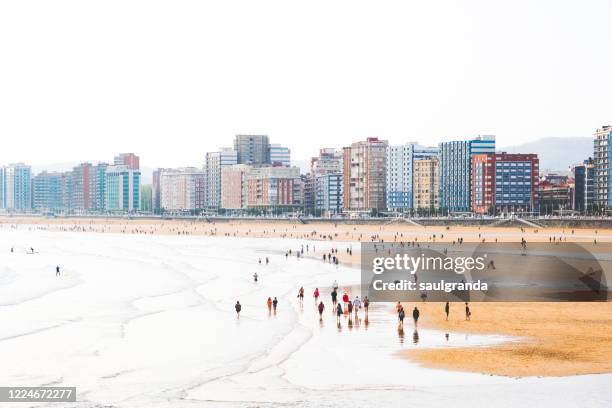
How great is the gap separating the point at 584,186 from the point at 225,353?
168 metres

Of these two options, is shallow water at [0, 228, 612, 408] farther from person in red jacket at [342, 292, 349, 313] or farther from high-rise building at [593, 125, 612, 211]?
high-rise building at [593, 125, 612, 211]

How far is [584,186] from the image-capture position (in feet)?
602

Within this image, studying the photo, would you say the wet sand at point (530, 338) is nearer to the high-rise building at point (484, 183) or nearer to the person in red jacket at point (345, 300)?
the person in red jacket at point (345, 300)

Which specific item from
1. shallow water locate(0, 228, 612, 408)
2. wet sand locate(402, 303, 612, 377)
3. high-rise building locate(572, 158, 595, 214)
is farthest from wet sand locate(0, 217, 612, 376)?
high-rise building locate(572, 158, 595, 214)

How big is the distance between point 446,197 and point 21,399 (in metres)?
180

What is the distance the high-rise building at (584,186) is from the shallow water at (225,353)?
4978 inches

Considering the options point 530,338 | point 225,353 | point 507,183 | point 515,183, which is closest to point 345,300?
point 530,338

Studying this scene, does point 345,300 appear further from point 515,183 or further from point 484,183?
point 484,183

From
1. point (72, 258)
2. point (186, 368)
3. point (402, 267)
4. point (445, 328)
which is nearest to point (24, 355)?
point (186, 368)

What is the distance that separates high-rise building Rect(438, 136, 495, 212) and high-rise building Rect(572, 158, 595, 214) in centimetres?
2056

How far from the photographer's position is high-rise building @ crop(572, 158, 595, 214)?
168 metres

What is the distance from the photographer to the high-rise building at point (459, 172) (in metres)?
191

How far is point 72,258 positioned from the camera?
269 ft

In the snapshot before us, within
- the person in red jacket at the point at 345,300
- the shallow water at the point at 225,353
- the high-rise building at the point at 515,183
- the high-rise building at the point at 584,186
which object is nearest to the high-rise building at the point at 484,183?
the high-rise building at the point at 515,183
